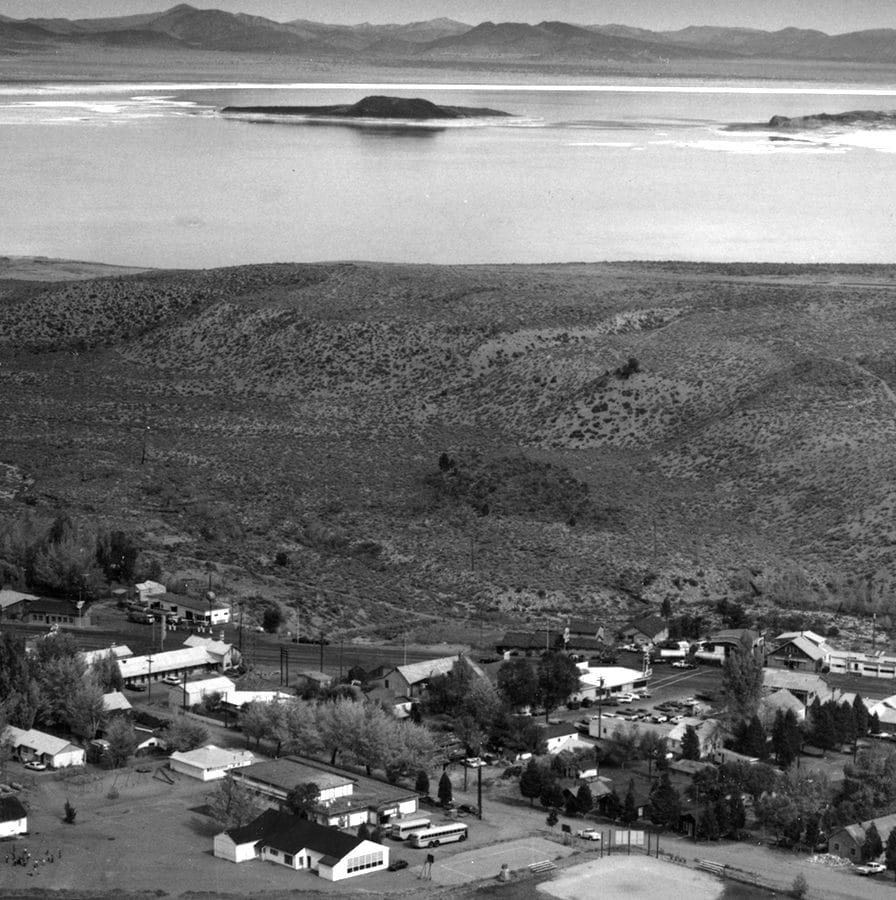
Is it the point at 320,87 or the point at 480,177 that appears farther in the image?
the point at 320,87

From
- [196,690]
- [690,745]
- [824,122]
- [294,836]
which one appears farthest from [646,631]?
[824,122]

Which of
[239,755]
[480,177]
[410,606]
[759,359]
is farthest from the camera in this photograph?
[480,177]

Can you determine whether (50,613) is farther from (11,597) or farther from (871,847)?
(871,847)

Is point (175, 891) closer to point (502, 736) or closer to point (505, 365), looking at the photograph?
point (502, 736)

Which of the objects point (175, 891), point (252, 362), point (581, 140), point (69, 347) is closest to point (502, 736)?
point (175, 891)

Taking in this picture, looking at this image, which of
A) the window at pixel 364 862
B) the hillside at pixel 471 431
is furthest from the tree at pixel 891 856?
the hillside at pixel 471 431

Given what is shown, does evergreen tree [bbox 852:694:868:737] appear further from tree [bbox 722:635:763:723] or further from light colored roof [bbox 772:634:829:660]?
light colored roof [bbox 772:634:829:660]
